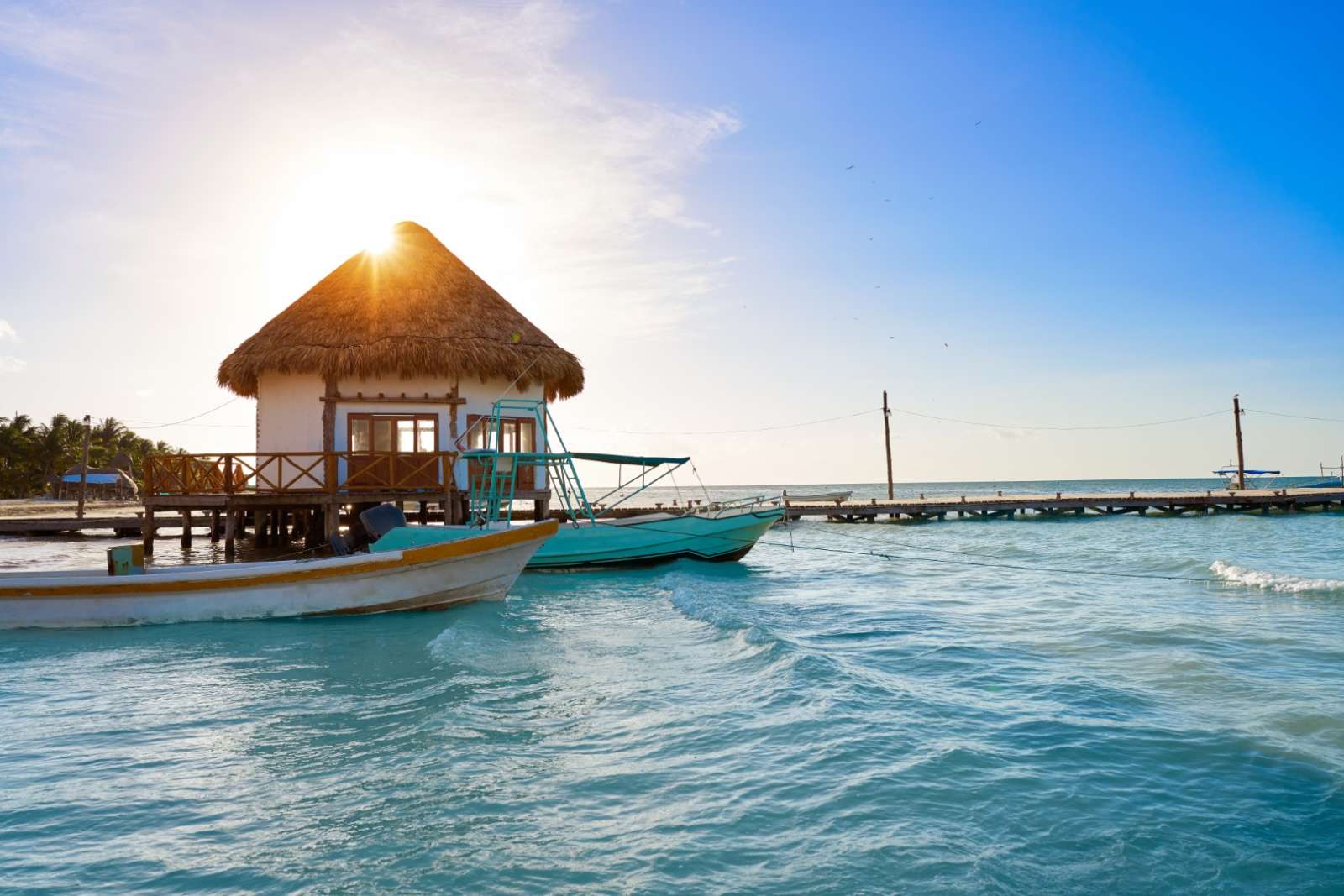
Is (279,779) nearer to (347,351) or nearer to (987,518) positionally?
(347,351)

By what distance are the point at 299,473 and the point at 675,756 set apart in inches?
587

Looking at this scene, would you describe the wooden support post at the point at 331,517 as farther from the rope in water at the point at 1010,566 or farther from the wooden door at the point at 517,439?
the rope in water at the point at 1010,566

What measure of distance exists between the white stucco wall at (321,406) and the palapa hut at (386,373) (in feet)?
0.06

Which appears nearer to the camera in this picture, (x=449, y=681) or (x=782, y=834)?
(x=782, y=834)

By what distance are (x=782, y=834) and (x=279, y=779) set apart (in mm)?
2970

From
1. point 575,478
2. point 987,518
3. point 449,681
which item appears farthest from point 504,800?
point 987,518

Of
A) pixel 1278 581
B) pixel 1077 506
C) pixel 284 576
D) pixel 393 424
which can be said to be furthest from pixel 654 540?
pixel 1077 506

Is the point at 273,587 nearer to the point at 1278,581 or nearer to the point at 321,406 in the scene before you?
the point at 321,406

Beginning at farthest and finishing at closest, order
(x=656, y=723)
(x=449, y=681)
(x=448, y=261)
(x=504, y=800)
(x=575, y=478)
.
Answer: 1. (x=448, y=261)
2. (x=575, y=478)
3. (x=449, y=681)
4. (x=656, y=723)
5. (x=504, y=800)

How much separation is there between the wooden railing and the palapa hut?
0.28 metres

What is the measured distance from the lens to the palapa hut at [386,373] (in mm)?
18219

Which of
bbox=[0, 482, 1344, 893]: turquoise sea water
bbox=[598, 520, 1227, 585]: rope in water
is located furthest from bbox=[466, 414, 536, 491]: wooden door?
bbox=[0, 482, 1344, 893]: turquoise sea water

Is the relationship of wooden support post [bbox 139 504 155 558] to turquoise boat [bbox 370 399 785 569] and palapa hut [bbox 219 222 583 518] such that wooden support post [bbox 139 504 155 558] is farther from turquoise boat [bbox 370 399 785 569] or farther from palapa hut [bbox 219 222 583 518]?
turquoise boat [bbox 370 399 785 569]

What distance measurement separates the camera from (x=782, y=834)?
4.28 meters
